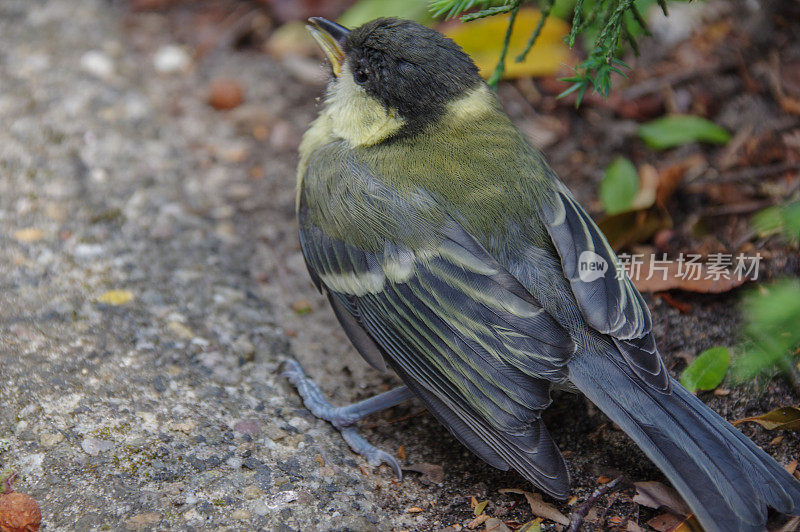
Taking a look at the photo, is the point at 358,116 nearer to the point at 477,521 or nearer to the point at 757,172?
the point at 477,521

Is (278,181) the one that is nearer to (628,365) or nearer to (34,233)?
(34,233)

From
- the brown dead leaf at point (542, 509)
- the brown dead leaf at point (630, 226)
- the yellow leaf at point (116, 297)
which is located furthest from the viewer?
the brown dead leaf at point (630, 226)

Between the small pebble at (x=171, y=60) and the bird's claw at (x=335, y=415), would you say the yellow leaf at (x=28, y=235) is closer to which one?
the bird's claw at (x=335, y=415)

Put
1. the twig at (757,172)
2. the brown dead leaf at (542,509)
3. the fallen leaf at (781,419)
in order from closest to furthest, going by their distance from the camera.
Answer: the brown dead leaf at (542,509) < the fallen leaf at (781,419) < the twig at (757,172)

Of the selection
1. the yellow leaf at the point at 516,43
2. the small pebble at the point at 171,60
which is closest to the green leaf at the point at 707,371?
the yellow leaf at the point at 516,43

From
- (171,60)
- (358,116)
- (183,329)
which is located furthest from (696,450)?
(171,60)

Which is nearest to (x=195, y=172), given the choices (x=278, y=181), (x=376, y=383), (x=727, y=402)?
(x=278, y=181)

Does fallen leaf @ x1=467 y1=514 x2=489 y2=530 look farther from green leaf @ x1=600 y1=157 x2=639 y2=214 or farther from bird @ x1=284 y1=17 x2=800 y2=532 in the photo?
green leaf @ x1=600 y1=157 x2=639 y2=214

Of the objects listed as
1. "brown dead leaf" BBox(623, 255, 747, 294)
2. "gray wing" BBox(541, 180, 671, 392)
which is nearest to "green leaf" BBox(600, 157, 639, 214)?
"brown dead leaf" BBox(623, 255, 747, 294)
